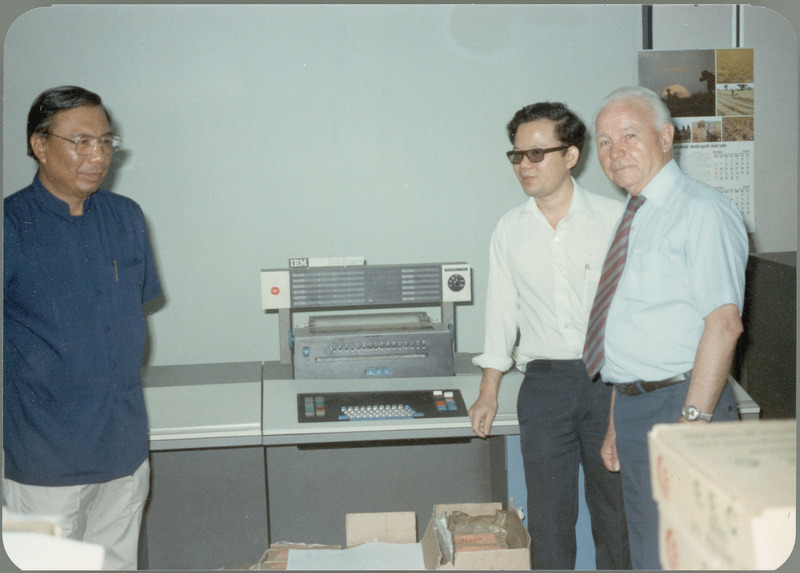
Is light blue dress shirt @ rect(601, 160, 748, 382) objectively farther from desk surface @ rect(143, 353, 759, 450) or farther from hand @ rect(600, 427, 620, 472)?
desk surface @ rect(143, 353, 759, 450)

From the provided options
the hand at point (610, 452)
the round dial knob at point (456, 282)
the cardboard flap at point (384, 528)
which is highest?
the round dial knob at point (456, 282)

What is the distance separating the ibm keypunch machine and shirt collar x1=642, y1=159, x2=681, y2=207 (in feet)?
2.76

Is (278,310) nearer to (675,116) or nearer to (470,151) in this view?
(470,151)

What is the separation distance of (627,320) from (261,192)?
1398 mm

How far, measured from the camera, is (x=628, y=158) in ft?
5.77

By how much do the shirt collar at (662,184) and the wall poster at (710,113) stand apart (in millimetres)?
630

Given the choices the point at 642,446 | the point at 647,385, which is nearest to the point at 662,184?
the point at 647,385

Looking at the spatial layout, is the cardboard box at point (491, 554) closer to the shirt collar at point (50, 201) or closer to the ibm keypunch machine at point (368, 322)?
the ibm keypunch machine at point (368, 322)

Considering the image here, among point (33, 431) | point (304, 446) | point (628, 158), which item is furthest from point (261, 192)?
point (628, 158)

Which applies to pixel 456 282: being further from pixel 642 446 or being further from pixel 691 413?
pixel 691 413

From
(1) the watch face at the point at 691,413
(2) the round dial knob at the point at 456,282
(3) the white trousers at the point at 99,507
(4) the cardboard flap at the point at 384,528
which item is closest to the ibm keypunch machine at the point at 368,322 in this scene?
(2) the round dial knob at the point at 456,282

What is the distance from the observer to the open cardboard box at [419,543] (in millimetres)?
2023

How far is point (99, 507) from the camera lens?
80.0 inches

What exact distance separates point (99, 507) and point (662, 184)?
173 centimetres
